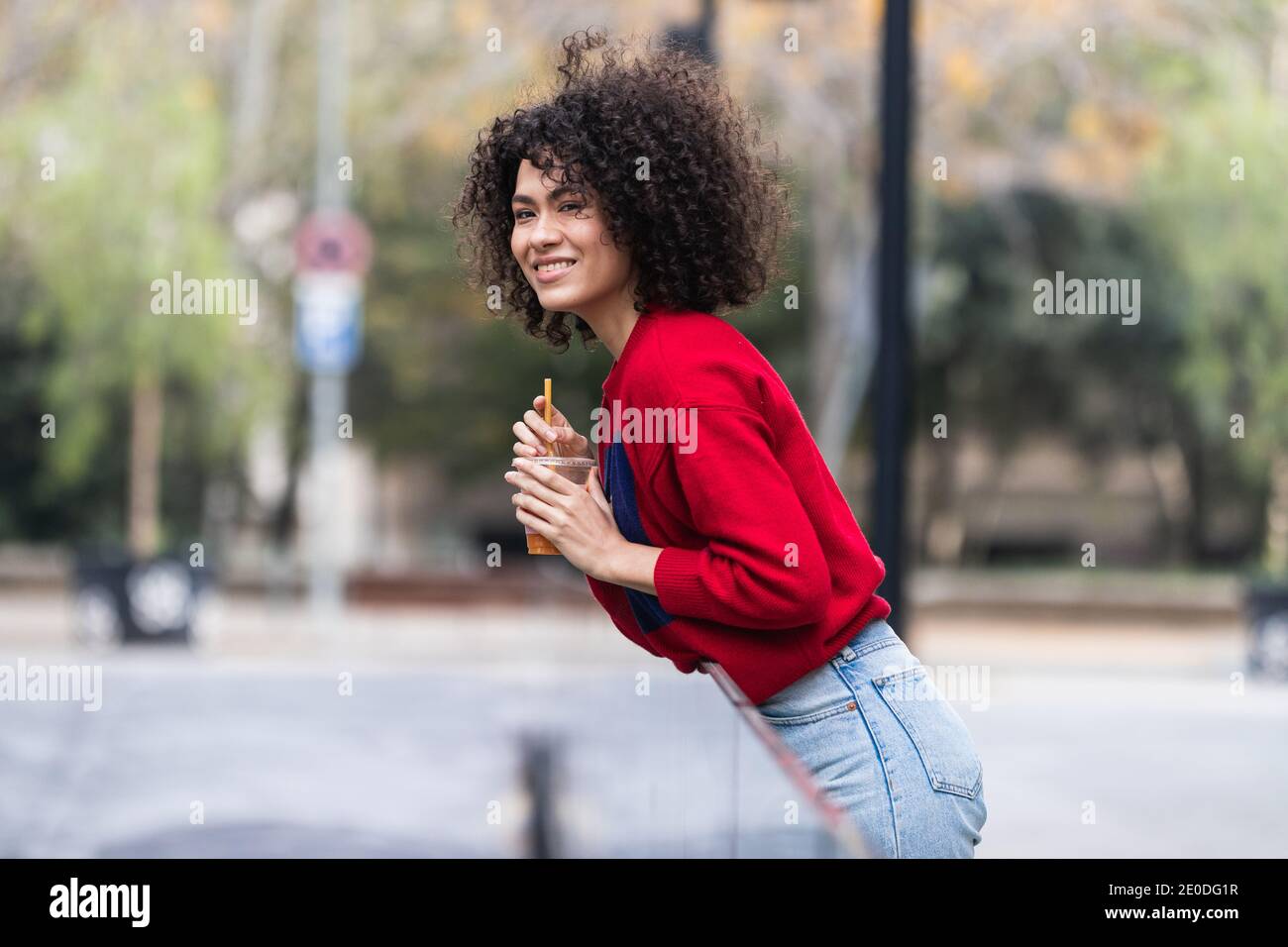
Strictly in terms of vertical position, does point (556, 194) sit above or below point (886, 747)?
above

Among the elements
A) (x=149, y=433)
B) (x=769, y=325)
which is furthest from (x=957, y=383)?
(x=149, y=433)

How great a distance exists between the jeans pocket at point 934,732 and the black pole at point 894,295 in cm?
425

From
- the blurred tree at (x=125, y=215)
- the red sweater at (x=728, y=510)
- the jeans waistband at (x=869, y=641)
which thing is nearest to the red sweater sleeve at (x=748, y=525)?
the red sweater at (x=728, y=510)

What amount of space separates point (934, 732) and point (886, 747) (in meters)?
0.07

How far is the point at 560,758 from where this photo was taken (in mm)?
7609

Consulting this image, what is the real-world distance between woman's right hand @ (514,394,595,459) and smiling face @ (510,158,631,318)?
154 millimetres

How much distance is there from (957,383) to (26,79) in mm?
14444

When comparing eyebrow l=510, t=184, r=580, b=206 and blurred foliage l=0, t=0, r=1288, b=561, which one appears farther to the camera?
blurred foliage l=0, t=0, r=1288, b=561

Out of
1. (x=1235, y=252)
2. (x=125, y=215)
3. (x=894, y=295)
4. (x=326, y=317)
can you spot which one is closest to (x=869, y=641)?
(x=894, y=295)

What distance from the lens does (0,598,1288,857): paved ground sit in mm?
3611

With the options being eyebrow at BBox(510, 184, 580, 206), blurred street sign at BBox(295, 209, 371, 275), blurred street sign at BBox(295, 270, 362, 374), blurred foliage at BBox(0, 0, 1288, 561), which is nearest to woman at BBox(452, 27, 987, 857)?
eyebrow at BBox(510, 184, 580, 206)

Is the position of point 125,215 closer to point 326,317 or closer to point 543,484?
point 326,317

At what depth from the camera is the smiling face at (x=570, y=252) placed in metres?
2.57

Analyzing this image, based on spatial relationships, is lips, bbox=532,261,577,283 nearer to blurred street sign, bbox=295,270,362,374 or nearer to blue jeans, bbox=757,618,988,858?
blue jeans, bbox=757,618,988,858
